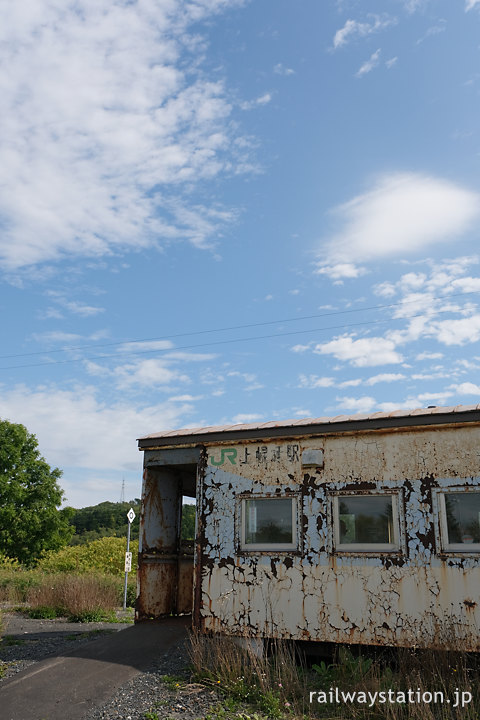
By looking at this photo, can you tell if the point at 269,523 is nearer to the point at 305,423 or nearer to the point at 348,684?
the point at 305,423

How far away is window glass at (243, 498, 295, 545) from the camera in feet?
27.6

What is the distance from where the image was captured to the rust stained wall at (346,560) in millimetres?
7375

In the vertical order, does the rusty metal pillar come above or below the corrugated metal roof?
below

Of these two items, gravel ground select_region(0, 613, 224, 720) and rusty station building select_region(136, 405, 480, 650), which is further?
rusty station building select_region(136, 405, 480, 650)

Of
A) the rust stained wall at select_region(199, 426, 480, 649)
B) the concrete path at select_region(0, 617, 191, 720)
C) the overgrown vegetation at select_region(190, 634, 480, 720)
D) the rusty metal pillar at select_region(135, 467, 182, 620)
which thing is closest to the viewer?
the overgrown vegetation at select_region(190, 634, 480, 720)

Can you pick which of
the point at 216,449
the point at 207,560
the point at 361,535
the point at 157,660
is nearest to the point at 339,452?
the point at 361,535

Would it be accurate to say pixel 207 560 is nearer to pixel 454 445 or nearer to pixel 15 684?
pixel 15 684

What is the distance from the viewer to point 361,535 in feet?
26.1

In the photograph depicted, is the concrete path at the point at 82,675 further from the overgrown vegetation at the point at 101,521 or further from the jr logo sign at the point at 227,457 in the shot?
the overgrown vegetation at the point at 101,521

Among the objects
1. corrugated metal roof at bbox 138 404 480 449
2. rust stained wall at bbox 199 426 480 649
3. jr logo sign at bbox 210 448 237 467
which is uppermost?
corrugated metal roof at bbox 138 404 480 449

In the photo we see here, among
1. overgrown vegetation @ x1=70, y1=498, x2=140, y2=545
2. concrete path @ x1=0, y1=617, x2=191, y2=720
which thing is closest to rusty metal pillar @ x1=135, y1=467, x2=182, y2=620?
concrete path @ x1=0, y1=617, x2=191, y2=720

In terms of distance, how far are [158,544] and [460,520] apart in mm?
5218

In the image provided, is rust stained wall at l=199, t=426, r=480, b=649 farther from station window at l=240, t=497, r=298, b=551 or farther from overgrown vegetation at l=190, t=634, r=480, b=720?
overgrown vegetation at l=190, t=634, r=480, b=720

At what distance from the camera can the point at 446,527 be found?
753 centimetres
